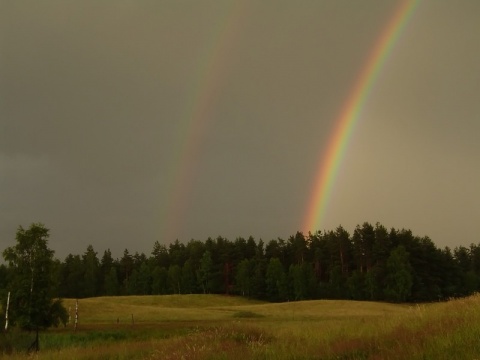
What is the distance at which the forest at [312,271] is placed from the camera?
9819 centimetres

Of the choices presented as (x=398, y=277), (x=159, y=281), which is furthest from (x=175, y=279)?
(x=398, y=277)

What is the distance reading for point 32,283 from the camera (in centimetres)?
3334

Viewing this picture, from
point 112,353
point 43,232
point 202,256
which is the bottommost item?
point 112,353

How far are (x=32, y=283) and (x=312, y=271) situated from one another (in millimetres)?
82835

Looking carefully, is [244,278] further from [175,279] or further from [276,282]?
[175,279]

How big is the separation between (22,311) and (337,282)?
83204 mm

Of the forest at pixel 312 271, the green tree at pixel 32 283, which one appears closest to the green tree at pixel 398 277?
the forest at pixel 312 271

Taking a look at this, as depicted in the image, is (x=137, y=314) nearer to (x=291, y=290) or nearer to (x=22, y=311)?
(x=22, y=311)

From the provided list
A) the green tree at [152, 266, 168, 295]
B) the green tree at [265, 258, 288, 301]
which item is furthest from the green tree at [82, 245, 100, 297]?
the green tree at [265, 258, 288, 301]

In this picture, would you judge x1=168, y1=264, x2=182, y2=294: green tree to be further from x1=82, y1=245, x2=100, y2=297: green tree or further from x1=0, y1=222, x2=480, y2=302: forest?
x1=82, y1=245, x2=100, y2=297: green tree

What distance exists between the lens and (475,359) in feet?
25.0

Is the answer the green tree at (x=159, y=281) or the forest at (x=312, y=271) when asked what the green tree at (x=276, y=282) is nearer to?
the forest at (x=312, y=271)

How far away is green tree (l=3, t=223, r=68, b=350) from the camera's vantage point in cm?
3288

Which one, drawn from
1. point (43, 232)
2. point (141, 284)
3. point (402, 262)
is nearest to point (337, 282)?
point (402, 262)
